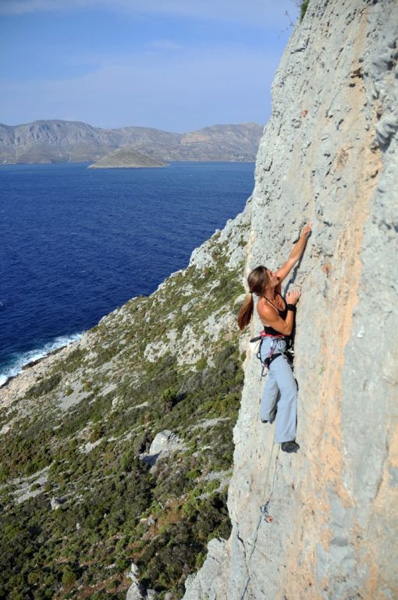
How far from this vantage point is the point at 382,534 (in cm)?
539

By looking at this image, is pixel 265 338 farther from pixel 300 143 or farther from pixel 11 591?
pixel 11 591

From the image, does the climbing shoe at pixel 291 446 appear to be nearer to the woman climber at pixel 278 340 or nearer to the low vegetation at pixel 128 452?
the woman climber at pixel 278 340

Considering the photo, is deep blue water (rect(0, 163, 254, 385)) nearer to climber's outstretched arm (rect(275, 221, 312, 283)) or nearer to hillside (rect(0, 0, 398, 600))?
hillside (rect(0, 0, 398, 600))

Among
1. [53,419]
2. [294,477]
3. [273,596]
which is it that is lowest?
[53,419]

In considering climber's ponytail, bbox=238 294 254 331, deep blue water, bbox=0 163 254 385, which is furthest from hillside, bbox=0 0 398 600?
deep blue water, bbox=0 163 254 385

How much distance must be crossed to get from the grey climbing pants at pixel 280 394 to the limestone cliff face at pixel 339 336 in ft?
0.62

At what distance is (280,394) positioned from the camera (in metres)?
8.23

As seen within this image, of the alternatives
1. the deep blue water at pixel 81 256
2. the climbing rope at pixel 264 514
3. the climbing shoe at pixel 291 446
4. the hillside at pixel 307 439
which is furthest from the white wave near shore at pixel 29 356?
the climbing shoe at pixel 291 446

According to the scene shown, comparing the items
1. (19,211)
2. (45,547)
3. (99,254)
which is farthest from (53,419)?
(19,211)

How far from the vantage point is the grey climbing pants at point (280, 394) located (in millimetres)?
7672

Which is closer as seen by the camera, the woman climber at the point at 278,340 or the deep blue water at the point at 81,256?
the woman climber at the point at 278,340

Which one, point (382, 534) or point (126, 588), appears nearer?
point (382, 534)

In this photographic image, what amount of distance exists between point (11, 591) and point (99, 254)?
272ft

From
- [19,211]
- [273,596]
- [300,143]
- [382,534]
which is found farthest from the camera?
[19,211]
